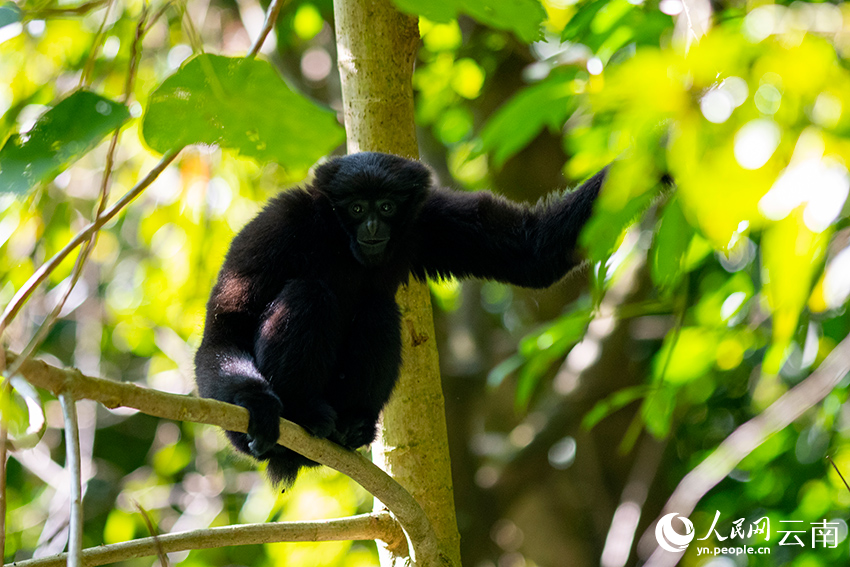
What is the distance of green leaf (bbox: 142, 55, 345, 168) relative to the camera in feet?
3.20

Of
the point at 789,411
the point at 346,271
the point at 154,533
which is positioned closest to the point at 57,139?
the point at 154,533

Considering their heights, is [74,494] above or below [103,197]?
below

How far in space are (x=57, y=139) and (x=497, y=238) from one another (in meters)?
2.72

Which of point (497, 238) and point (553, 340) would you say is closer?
point (553, 340)

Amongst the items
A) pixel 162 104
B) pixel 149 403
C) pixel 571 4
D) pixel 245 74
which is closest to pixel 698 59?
pixel 245 74

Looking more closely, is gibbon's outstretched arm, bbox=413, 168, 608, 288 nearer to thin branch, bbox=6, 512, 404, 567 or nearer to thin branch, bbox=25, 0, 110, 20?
thin branch, bbox=6, 512, 404, 567

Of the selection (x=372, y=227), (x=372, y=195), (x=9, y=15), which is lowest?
(x=9, y=15)

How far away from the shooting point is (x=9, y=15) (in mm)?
1076

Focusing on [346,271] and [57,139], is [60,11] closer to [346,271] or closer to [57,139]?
[57,139]

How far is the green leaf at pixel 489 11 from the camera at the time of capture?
950mm

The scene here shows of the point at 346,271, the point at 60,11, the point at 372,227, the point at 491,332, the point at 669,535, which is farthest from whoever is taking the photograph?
the point at 491,332

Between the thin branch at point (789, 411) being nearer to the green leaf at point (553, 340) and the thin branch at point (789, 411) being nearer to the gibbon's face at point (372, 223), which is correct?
the green leaf at point (553, 340)

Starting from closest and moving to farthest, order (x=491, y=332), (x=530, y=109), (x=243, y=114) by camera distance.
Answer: (x=243, y=114)
(x=530, y=109)
(x=491, y=332)

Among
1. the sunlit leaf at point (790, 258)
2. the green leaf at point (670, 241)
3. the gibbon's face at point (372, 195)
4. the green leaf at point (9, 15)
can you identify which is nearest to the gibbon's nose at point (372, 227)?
the gibbon's face at point (372, 195)
